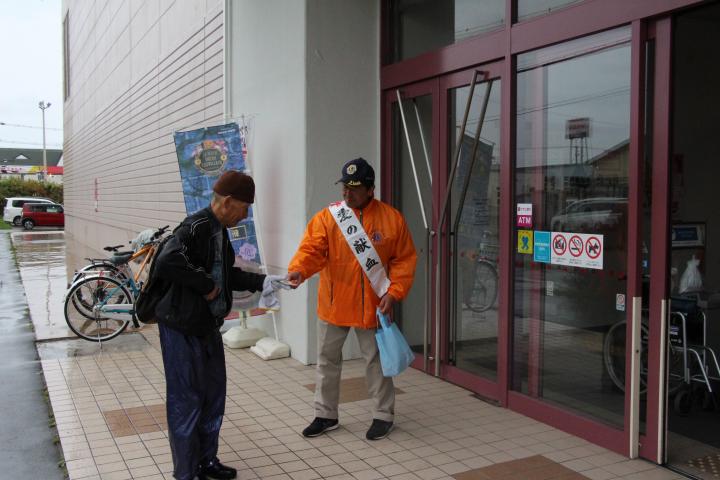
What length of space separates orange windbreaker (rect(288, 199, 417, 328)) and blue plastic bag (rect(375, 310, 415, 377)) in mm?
153

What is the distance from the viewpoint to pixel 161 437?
15.4 ft

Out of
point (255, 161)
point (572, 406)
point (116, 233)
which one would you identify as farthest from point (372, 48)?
point (116, 233)

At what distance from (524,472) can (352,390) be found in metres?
2.02

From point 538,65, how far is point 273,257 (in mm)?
3516

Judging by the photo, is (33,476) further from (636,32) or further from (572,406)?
(636,32)

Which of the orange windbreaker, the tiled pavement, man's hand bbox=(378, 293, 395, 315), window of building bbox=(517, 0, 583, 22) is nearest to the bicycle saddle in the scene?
the tiled pavement

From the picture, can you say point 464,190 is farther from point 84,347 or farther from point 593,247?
point 84,347

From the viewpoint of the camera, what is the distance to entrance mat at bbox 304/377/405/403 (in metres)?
5.57

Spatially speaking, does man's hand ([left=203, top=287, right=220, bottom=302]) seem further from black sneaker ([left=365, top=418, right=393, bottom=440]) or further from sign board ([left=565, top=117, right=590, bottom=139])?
sign board ([left=565, top=117, right=590, bottom=139])

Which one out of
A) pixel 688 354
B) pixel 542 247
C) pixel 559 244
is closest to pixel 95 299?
pixel 542 247

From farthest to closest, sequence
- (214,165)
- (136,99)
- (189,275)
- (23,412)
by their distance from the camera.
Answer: (136,99) < (214,165) < (23,412) < (189,275)

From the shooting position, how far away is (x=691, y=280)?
5.82m

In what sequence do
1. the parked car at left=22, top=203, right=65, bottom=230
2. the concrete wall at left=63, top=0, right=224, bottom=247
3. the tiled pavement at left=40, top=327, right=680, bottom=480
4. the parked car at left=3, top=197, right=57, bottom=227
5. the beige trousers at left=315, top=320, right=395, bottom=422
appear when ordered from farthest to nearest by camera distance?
1. the parked car at left=3, top=197, right=57, bottom=227
2. the parked car at left=22, top=203, right=65, bottom=230
3. the concrete wall at left=63, top=0, right=224, bottom=247
4. the beige trousers at left=315, top=320, right=395, bottom=422
5. the tiled pavement at left=40, top=327, right=680, bottom=480

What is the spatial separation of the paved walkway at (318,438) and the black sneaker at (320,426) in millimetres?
58
